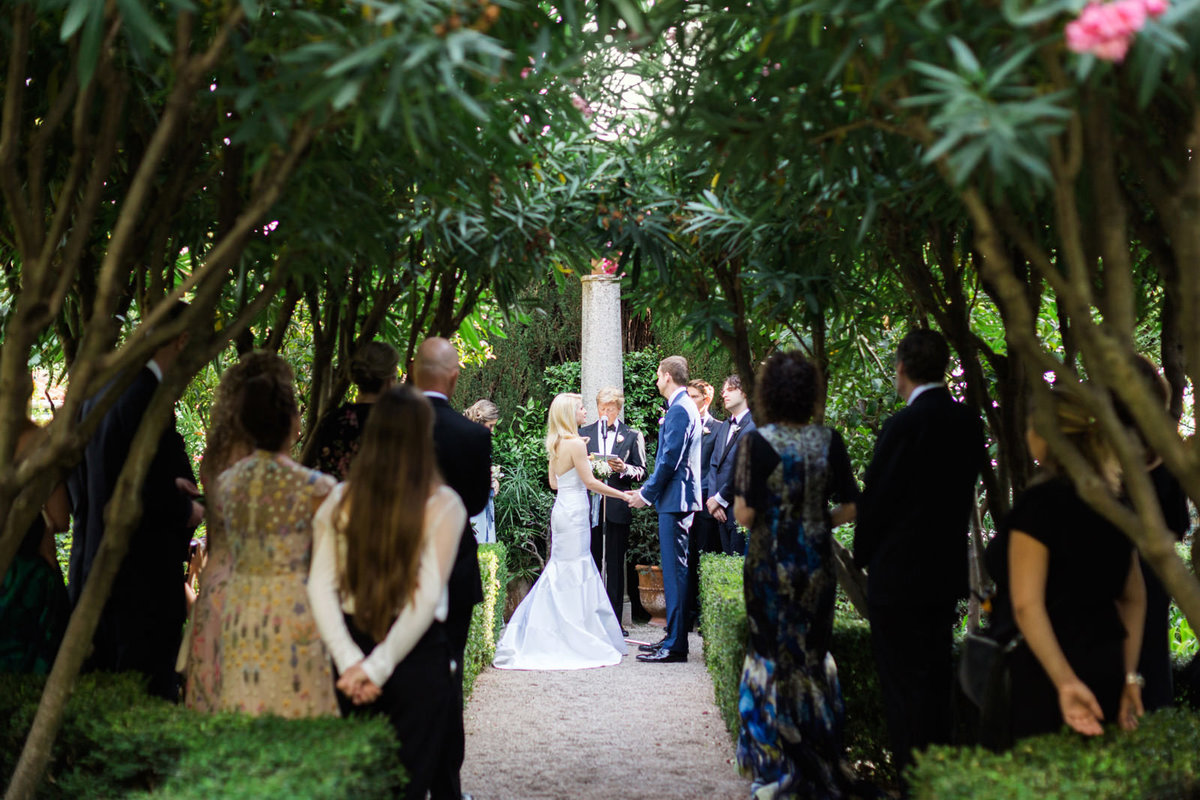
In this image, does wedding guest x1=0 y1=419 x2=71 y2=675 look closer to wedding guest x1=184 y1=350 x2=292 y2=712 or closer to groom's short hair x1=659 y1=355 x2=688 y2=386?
wedding guest x1=184 y1=350 x2=292 y2=712

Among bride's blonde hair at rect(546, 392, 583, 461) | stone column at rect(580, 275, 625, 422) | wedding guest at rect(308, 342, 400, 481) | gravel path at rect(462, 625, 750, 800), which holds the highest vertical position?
stone column at rect(580, 275, 625, 422)

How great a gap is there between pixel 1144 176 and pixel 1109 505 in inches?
35.2

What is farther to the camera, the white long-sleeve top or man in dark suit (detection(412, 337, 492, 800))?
man in dark suit (detection(412, 337, 492, 800))

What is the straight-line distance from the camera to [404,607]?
3402 millimetres

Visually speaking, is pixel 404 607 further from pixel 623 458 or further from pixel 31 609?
pixel 623 458

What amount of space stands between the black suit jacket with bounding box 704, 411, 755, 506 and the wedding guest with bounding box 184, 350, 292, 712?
5061 millimetres

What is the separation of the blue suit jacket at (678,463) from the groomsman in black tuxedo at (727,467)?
29cm

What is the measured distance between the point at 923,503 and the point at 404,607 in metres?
2.04

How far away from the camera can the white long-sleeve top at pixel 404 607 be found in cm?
339

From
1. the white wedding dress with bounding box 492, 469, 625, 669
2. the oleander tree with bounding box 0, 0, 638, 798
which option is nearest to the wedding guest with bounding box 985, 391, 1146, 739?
the oleander tree with bounding box 0, 0, 638, 798

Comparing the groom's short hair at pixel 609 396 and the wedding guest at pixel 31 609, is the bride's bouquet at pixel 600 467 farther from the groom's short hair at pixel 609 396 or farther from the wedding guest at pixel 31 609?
the wedding guest at pixel 31 609

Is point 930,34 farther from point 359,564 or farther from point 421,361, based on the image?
point 421,361

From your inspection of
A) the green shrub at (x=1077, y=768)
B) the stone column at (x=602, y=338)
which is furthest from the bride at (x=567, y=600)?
the green shrub at (x=1077, y=768)

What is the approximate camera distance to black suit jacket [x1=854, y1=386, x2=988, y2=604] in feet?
14.2
